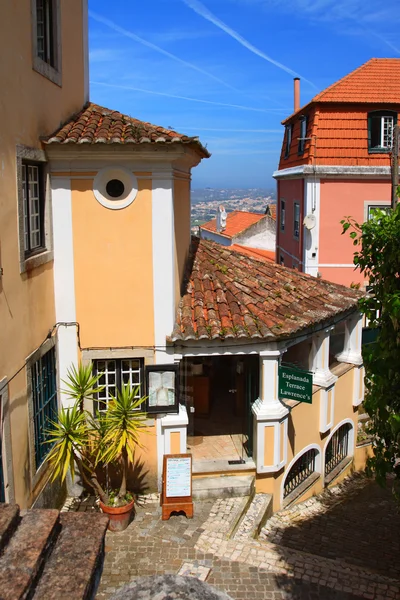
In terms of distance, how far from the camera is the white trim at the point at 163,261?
1018cm

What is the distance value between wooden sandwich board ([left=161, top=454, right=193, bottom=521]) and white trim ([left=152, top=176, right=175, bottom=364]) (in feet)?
6.09

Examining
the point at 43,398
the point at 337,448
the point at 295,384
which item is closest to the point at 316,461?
the point at 337,448

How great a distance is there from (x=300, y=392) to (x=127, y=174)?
503cm

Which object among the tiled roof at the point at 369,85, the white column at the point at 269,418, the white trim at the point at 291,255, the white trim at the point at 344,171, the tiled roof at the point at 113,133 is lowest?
the white column at the point at 269,418

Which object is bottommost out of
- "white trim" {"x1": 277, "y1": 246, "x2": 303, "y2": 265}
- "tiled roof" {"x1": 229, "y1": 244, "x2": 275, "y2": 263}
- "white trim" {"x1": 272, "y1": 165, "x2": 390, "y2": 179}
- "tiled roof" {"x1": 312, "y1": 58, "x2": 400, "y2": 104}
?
"tiled roof" {"x1": 229, "y1": 244, "x2": 275, "y2": 263}

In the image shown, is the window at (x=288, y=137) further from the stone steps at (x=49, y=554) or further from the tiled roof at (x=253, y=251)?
the stone steps at (x=49, y=554)

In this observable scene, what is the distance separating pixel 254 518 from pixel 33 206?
267 inches

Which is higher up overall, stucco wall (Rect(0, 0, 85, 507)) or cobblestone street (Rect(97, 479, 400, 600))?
stucco wall (Rect(0, 0, 85, 507))

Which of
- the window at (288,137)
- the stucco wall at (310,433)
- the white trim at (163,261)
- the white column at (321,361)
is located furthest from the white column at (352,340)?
the window at (288,137)

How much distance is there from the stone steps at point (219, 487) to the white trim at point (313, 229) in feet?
46.2

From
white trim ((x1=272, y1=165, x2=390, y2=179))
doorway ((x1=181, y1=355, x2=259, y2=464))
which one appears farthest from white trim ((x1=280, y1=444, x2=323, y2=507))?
white trim ((x1=272, y1=165, x2=390, y2=179))

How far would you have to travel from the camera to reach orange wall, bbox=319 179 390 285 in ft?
76.4

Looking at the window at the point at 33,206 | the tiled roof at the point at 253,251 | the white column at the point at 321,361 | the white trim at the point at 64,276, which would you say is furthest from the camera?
the tiled roof at the point at 253,251

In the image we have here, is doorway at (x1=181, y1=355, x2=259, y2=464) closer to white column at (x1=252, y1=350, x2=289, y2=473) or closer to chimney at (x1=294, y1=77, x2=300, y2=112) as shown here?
white column at (x1=252, y1=350, x2=289, y2=473)
